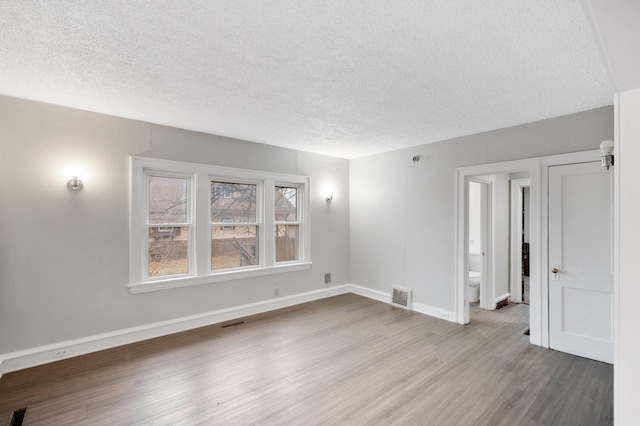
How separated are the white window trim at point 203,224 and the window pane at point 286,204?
0.09m

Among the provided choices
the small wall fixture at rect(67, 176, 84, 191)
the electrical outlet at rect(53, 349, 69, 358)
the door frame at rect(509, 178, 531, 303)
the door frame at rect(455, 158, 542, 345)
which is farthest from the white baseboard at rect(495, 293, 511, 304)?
the small wall fixture at rect(67, 176, 84, 191)

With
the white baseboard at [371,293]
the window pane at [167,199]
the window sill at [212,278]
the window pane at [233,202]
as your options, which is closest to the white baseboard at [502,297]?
the white baseboard at [371,293]

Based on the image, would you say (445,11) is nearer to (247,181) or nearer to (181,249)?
(247,181)

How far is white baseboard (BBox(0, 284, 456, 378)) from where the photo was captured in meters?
2.98

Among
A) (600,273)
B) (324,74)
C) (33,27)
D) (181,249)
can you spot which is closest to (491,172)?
(600,273)

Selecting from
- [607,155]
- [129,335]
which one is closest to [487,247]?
[607,155]

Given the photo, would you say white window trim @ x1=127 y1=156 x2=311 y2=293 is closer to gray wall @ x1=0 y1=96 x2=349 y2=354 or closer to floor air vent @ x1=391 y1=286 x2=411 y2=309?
gray wall @ x1=0 y1=96 x2=349 y2=354

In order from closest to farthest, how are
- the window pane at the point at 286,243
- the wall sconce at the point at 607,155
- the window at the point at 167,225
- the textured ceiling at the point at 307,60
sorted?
the textured ceiling at the point at 307,60 → the wall sconce at the point at 607,155 → the window at the point at 167,225 → the window pane at the point at 286,243

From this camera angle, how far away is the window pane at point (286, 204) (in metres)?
5.07

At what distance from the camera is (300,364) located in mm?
3088

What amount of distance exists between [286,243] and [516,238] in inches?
161

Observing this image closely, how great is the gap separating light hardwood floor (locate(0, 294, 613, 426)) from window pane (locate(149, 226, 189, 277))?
33.9 inches

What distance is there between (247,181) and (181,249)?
137cm

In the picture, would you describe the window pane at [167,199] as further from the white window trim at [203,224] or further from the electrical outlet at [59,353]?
the electrical outlet at [59,353]
